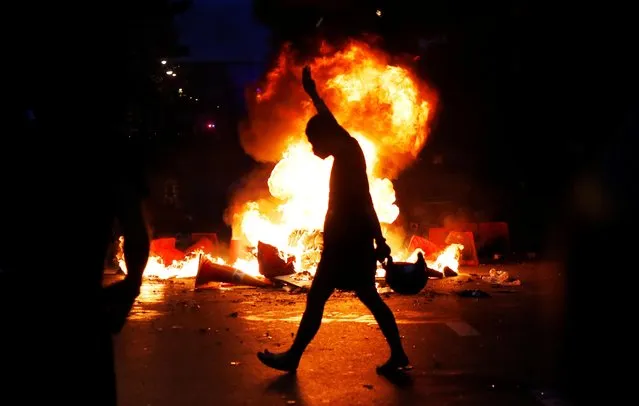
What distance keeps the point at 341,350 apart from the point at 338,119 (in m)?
9.06

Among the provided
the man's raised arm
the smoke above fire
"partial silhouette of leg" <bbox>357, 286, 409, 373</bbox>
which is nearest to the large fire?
the smoke above fire

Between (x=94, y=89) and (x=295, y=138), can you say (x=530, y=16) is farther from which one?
(x=94, y=89)

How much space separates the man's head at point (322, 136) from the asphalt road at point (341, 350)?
1804 millimetres

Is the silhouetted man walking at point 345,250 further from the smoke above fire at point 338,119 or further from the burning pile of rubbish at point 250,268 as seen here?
the smoke above fire at point 338,119

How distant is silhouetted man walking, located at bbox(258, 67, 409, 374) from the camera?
261 inches

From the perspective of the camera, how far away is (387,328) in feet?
21.9

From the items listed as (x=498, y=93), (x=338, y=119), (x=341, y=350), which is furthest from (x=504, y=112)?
(x=341, y=350)

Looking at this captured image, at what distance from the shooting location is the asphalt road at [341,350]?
6.12 meters

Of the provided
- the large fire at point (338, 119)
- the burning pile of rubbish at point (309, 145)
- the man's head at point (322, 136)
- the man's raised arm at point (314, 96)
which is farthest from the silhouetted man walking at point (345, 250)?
the large fire at point (338, 119)

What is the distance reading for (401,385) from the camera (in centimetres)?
637

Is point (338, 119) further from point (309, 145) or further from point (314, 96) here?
point (314, 96)

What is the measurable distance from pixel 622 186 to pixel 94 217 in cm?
1797

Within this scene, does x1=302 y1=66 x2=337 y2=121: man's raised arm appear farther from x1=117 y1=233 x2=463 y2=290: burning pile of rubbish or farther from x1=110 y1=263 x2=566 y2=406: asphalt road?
x1=117 y1=233 x2=463 y2=290: burning pile of rubbish

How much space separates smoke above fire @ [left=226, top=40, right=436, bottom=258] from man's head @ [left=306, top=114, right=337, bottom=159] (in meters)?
8.85
